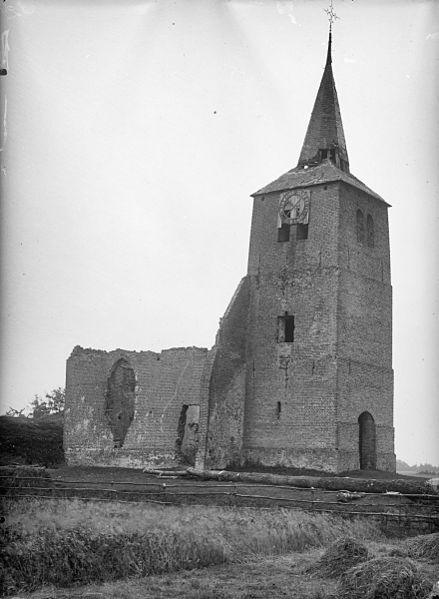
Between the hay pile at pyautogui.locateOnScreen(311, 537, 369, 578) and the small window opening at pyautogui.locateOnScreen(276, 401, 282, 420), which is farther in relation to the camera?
the small window opening at pyautogui.locateOnScreen(276, 401, 282, 420)

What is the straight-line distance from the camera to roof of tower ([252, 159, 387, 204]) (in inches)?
1225

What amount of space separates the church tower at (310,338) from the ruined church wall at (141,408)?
202 centimetres

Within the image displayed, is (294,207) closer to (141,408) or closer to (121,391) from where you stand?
(141,408)

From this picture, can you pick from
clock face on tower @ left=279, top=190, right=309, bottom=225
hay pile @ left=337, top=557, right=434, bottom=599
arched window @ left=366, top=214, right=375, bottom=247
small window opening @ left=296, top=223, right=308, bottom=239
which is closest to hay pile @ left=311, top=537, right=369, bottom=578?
hay pile @ left=337, top=557, right=434, bottom=599

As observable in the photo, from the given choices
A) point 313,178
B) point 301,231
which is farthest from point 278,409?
point 313,178

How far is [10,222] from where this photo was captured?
9.61m

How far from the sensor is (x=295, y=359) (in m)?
30.2

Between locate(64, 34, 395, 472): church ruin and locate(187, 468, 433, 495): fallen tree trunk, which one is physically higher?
locate(64, 34, 395, 472): church ruin

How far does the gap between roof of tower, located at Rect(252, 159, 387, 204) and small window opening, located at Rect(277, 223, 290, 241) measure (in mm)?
1473

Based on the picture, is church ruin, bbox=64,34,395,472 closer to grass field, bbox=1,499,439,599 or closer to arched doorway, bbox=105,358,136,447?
arched doorway, bbox=105,358,136,447

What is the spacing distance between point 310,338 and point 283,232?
15.1 feet

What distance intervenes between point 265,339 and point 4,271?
2233 cm

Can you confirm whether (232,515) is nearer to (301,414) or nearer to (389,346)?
(301,414)

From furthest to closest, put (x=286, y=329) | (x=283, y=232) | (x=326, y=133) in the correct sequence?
(x=326, y=133), (x=283, y=232), (x=286, y=329)
